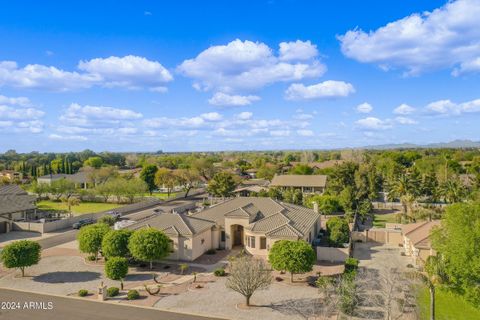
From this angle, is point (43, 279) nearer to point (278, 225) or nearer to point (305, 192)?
point (278, 225)

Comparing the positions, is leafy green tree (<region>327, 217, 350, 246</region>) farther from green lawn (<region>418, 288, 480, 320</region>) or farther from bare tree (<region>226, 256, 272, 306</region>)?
bare tree (<region>226, 256, 272, 306</region>)

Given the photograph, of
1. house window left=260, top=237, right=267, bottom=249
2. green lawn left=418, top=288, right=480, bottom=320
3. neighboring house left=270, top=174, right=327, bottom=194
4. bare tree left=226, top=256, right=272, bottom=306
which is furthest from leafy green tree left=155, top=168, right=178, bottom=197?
green lawn left=418, top=288, right=480, bottom=320

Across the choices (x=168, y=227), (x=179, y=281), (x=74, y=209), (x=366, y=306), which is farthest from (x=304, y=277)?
(x=74, y=209)

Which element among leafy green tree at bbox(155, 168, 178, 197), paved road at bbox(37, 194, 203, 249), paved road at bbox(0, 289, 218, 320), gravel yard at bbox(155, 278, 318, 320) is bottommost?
gravel yard at bbox(155, 278, 318, 320)

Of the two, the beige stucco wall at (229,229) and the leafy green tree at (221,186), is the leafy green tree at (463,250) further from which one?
the leafy green tree at (221,186)

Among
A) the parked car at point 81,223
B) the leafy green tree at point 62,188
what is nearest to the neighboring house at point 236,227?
the parked car at point 81,223

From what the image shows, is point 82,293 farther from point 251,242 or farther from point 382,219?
point 382,219
